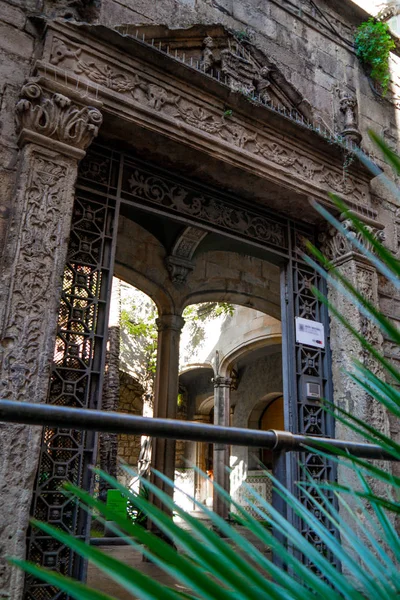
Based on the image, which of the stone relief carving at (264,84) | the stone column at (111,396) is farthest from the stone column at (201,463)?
the stone relief carving at (264,84)

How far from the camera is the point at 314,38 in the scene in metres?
5.41

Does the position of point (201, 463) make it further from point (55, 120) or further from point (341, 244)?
point (55, 120)

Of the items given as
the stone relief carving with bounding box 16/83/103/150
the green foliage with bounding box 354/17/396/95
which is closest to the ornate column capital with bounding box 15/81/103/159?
the stone relief carving with bounding box 16/83/103/150

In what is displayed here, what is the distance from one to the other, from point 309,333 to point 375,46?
3.39 metres

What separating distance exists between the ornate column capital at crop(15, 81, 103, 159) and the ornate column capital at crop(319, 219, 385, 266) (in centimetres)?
238

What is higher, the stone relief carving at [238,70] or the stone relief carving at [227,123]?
the stone relief carving at [238,70]

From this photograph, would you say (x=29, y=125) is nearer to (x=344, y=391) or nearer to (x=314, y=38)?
(x=344, y=391)

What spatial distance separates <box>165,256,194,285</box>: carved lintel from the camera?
7.12m

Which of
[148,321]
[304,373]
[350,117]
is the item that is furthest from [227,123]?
[148,321]

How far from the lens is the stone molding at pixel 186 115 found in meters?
3.57

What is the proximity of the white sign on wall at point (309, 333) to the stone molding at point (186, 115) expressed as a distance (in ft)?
3.68

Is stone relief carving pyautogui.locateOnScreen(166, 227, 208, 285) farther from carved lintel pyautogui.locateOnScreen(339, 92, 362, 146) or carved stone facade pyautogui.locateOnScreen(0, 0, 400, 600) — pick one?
carved lintel pyautogui.locateOnScreen(339, 92, 362, 146)

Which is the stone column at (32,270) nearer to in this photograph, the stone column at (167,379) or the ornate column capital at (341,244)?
the ornate column capital at (341,244)

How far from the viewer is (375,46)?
572 centimetres
